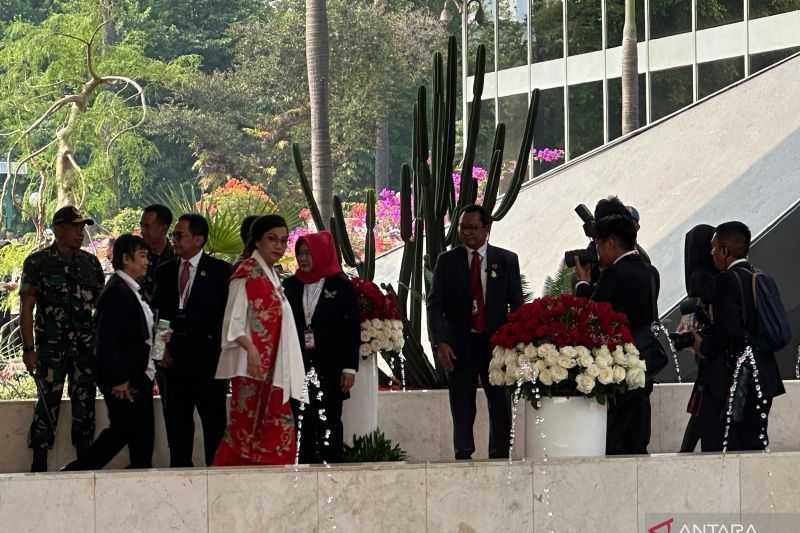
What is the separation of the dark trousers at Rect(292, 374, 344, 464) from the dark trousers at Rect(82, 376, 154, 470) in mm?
846

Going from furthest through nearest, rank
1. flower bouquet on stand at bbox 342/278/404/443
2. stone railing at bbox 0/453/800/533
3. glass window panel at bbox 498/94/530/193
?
glass window panel at bbox 498/94/530/193 → flower bouquet on stand at bbox 342/278/404/443 → stone railing at bbox 0/453/800/533

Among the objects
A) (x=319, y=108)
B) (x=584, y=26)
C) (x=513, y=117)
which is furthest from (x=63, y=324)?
(x=513, y=117)

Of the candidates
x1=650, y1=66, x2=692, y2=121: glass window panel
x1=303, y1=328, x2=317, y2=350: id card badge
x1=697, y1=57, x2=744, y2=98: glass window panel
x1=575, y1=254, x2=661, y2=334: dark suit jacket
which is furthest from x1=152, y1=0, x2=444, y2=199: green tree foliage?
x1=575, y1=254, x2=661, y2=334: dark suit jacket

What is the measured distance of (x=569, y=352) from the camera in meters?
7.42

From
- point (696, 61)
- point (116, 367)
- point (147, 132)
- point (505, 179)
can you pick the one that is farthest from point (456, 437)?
point (147, 132)

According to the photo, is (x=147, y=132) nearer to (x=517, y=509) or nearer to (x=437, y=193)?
(x=437, y=193)

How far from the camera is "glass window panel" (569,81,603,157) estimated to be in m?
26.5

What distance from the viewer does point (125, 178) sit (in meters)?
40.1

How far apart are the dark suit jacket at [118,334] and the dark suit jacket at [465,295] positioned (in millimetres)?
1725

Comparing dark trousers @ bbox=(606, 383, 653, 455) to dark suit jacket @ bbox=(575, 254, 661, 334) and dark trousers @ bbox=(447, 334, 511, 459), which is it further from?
dark trousers @ bbox=(447, 334, 511, 459)

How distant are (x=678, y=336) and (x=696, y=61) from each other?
53.6 feet

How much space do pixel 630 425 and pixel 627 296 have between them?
2.38 feet

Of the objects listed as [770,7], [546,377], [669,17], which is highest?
[669,17]

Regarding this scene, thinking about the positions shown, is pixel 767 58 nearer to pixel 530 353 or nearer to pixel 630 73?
pixel 630 73
